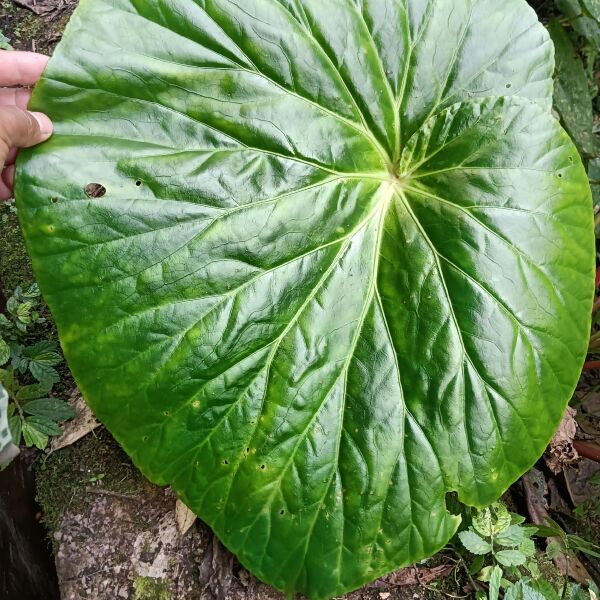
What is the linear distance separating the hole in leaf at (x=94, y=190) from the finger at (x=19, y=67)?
47 cm

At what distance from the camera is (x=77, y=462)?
5.69 ft

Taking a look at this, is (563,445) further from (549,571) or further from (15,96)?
(15,96)

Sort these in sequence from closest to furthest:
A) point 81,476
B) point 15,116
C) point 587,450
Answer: point 15,116, point 81,476, point 587,450

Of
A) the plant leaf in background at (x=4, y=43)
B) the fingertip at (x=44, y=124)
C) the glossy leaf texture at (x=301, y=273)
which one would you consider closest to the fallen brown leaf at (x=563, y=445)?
the glossy leaf texture at (x=301, y=273)

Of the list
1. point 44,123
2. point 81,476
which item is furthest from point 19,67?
point 81,476

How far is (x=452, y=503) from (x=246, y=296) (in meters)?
0.89

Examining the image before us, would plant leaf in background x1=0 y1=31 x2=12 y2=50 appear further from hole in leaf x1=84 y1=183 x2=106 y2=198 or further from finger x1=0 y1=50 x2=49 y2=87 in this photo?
hole in leaf x1=84 y1=183 x2=106 y2=198

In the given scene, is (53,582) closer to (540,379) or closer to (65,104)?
(65,104)

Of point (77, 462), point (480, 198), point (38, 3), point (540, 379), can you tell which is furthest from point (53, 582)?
point (38, 3)

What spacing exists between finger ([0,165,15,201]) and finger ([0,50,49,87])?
269 millimetres

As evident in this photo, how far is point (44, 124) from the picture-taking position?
3.98 feet

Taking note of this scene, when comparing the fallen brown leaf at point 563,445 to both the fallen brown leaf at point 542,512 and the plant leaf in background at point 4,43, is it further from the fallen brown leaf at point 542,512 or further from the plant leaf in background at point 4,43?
the plant leaf in background at point 4,43

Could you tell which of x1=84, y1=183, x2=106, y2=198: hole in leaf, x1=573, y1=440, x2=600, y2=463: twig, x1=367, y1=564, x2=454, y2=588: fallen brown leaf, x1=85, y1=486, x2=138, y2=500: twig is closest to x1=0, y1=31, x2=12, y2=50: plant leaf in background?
x1=84, y1=183, x2=106, y2=198: hole in leaf

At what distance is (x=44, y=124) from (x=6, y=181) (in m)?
0.35
